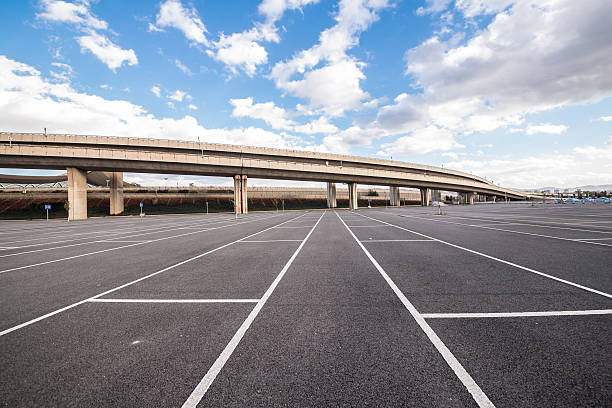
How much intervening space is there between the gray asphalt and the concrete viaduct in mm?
38507

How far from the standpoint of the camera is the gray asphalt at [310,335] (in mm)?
2146

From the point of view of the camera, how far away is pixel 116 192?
4650 centimetres

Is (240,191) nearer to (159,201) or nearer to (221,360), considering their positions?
(159,201)

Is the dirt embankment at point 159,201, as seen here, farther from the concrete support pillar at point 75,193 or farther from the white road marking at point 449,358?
the white road marking at point 449,358

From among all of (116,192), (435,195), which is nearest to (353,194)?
(435,195)

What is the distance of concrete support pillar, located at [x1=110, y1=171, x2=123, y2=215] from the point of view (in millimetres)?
44969

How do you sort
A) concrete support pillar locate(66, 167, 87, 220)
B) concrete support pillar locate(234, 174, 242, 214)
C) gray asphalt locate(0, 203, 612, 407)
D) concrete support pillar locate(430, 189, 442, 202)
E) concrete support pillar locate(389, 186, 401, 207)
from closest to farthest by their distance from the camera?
1. gray asphalt locate(0, 203, 612, 407)
2. concrete support pillar locate(66, 167, 87, 220)
3. concrete support pillar locate(234, 174, 242, 214)
4. concrete support pillar locate(389, 186, 401, 207)
5. concrete support pillar locate(430, 189, 442, 202)

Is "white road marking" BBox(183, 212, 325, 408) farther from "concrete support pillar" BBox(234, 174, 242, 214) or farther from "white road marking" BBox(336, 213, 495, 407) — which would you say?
"concrete support pillar" BBox(234, 174, 242, 214)

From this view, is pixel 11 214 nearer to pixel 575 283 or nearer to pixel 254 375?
pixel 254 375

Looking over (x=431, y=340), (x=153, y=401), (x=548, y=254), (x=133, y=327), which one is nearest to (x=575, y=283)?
(x=548, y=254)

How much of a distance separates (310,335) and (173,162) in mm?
43910

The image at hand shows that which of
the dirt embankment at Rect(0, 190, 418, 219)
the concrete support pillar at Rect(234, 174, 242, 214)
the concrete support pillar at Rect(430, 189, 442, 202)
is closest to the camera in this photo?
the concrete support pillar at Rect(234, 174, 242, 214)

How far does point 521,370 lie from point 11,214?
7589cm

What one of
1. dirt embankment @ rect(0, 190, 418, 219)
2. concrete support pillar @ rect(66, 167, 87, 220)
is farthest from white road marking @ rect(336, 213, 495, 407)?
dirt embankment @ rect(0, 190, 418, 219)
